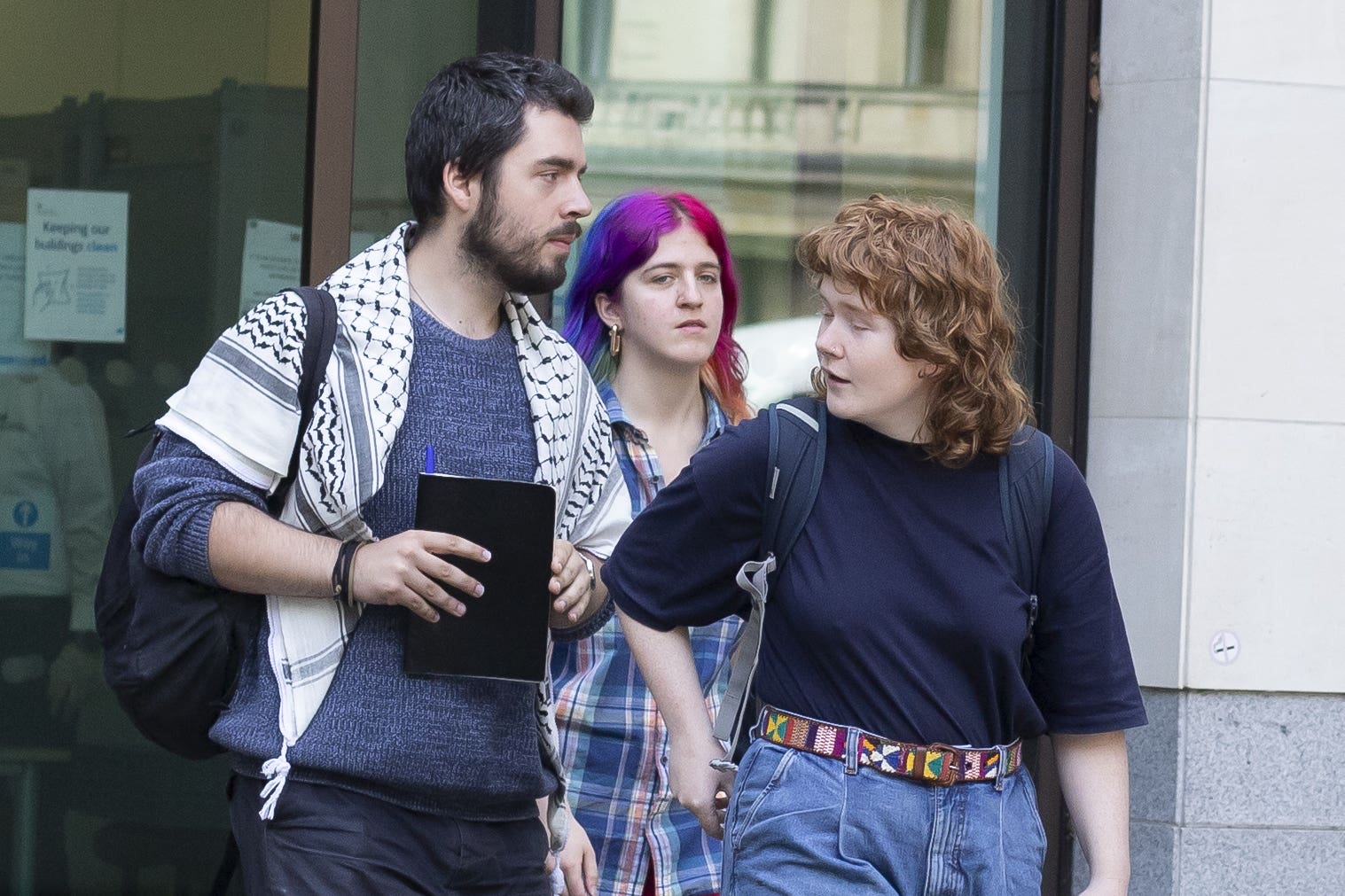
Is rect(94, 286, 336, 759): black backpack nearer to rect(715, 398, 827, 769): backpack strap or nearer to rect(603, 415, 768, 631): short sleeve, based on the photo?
rect(603, 415, 768, 631): short sleeve

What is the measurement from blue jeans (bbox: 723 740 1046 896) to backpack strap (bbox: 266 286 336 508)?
3.07 ft

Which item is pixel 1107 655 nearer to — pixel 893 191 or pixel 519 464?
pixel 519 464

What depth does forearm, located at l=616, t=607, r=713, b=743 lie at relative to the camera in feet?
9.57

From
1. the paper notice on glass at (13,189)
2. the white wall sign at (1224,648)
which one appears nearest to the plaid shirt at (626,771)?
the white wall sign at (1224,648)

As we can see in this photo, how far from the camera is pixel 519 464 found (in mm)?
3143

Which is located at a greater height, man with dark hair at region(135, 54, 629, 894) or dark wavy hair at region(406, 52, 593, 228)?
dark wavy hair at region(406, 52, 593, 228)

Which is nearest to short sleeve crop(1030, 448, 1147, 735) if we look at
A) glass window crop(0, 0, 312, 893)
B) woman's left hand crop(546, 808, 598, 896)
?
woman's left hand crop(546, 808, 598, 896)

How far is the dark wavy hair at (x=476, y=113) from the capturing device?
321 cm

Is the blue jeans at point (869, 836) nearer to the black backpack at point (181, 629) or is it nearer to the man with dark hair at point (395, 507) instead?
the man with dark hair at point (395, 507)

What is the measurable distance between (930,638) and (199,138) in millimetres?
3796

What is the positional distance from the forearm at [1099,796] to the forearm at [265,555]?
1201 millimetres

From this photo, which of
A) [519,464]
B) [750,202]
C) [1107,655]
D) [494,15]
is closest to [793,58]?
[750,202]

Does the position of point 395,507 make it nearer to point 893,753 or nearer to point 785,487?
point 785,487

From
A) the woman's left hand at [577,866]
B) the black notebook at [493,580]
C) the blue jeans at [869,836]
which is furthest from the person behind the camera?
the woman's left hand at [577,866]
